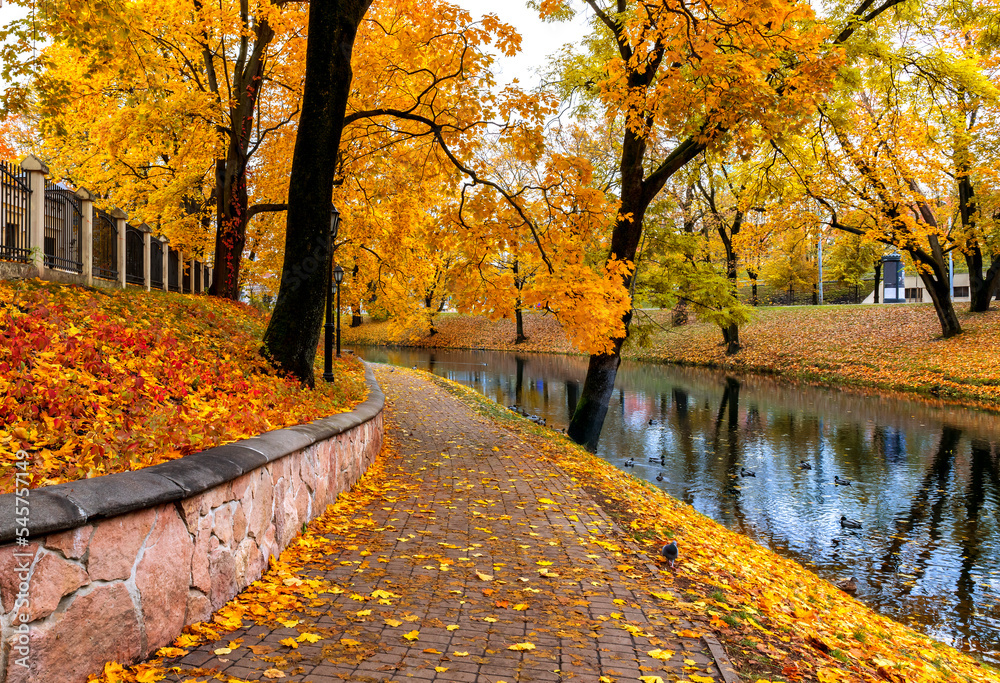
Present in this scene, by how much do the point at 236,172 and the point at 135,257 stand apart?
9.25ft

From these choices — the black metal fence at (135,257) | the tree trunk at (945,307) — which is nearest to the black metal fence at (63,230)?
the black metal fence at (135,257)

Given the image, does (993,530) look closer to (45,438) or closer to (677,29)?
(677,29)

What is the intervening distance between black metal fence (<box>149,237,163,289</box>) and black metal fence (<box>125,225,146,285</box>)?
0.48 meters

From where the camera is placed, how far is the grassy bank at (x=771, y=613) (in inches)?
146

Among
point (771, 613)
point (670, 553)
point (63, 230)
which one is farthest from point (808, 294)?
point (63, 230)

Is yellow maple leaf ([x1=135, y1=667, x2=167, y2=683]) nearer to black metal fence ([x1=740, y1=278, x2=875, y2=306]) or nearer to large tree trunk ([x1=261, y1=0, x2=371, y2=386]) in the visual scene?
large tree trunk ([x1=261, y1=0, x2=371, y2=386])

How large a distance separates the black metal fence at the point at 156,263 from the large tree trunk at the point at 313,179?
7649 mm

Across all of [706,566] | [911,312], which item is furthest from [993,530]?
[911,312]

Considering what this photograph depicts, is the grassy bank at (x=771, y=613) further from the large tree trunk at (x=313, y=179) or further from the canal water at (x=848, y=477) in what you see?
the large tree trunk at (x=313, y=179)

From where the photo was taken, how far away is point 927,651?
4902 millimetres

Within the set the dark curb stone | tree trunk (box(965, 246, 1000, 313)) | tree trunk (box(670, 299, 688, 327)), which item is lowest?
the dark curb stone

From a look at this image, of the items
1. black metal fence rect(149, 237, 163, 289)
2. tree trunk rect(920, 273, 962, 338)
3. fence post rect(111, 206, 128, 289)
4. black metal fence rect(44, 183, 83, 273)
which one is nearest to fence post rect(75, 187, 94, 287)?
black metal fence rect(44, 183, 83, 273)

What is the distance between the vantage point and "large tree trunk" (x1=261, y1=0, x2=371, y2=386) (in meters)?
7.82

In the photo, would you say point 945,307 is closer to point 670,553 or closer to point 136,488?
point 670,553
